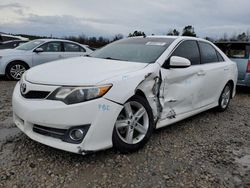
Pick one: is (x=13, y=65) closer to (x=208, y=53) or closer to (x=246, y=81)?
(x=208, y=53)

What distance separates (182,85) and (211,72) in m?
1.01

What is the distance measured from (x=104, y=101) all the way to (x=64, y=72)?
0.65 metres

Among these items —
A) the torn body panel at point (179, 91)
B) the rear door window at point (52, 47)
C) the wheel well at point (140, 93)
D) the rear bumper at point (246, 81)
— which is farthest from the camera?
the rear door window at point (52, 47)

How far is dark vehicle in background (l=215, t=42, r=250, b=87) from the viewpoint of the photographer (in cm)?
713

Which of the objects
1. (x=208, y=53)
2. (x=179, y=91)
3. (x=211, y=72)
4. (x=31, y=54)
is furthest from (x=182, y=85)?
(x=31, y=54)

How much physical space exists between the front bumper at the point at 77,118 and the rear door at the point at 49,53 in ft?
19.6

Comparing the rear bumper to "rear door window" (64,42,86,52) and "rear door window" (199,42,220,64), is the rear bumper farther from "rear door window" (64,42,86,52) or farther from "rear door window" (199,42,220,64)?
"rear door window" (64,42,86,52)

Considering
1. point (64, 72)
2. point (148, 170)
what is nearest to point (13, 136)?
point (64, 72)

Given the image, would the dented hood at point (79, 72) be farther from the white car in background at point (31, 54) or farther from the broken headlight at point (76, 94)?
the white car in background at point (31, 54)

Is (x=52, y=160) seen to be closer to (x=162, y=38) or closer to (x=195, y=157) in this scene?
(x=195, y=157)

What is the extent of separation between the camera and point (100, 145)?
2.82m

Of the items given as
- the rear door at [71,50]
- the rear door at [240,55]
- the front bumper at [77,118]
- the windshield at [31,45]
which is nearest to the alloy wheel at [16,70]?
the windshield at [31,45]

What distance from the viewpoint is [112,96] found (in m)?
2.84

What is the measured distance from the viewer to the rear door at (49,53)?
855 cm
